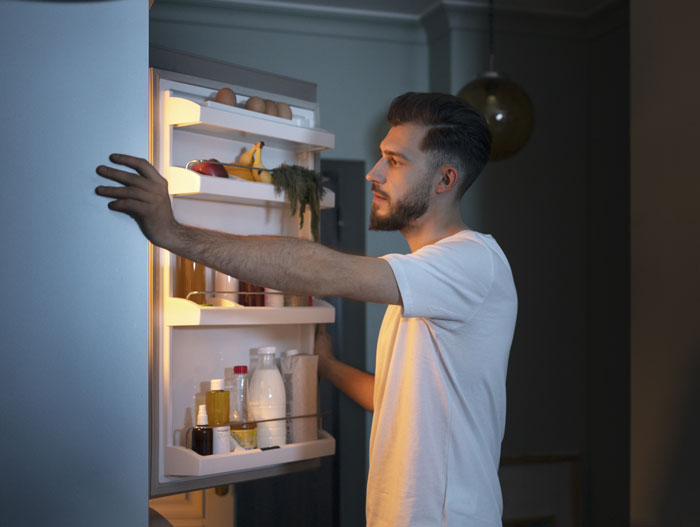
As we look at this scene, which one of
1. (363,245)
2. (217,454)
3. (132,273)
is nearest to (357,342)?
(363,245)

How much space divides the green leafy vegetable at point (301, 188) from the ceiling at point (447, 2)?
5.11ft

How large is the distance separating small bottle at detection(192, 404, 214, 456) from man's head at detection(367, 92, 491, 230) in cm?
54

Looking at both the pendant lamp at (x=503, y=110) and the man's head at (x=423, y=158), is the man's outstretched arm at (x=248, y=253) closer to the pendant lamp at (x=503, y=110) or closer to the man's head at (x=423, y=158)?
the man's head at (x=423, y=158)

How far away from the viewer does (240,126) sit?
4.82ft

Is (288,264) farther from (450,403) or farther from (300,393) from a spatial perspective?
(300,393)

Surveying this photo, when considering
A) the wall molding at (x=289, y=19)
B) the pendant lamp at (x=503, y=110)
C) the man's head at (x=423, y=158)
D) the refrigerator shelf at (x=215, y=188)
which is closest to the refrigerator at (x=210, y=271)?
the refrigerator shelf at (x=215, y=188)

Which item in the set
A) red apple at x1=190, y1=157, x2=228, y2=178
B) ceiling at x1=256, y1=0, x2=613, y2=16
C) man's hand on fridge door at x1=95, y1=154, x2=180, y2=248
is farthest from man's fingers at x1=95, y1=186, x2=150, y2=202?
ceiling at x1=256, y1=0, x2=613, y2=16

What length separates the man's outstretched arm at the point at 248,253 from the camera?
0.92 metres

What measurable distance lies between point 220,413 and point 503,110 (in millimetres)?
1457

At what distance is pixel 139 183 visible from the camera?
916mm

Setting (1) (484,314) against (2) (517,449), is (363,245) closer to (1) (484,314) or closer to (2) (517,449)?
(2) (517,449)

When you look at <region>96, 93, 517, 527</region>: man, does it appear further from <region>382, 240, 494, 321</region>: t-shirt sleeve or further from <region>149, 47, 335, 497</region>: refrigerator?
<region>149, 47, 335, 497</region>: refrigerator

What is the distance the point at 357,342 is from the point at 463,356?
1.72 m

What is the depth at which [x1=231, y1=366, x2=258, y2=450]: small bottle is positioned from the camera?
1.49 metres
